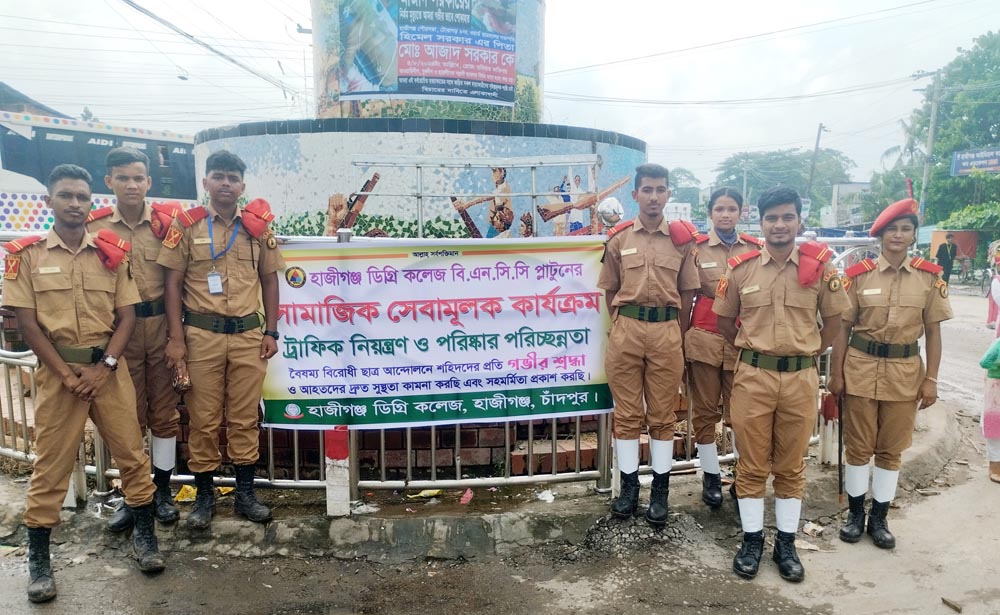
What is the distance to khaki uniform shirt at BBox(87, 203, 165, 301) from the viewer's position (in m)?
3.41

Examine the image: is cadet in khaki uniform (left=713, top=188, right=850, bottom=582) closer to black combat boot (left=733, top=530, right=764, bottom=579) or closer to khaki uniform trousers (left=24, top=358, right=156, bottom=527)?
black combat boot (left=733, top=530, right=764, bottom=579)

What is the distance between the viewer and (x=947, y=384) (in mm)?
7129

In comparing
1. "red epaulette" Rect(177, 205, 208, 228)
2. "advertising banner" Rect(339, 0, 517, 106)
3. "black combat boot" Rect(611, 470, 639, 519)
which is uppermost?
"advertising banner" Rect(339, 0, 517, 106)

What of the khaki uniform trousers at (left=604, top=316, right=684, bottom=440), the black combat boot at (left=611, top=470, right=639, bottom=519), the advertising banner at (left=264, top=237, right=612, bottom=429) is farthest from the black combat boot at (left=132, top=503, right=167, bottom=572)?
the khaki uniform trousers at (left=604, top=316, right=684, bottom=440)

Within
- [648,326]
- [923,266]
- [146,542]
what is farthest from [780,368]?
[146,542]

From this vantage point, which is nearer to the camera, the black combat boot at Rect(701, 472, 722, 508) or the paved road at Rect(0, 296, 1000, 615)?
the paved road at Rect(0, 296, 1000, 615)

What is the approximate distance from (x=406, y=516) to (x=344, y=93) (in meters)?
6.32

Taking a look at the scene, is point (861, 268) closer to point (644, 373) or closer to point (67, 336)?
point (644, 373)

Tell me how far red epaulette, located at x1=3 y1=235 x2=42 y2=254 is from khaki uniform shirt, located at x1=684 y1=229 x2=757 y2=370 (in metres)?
3.46

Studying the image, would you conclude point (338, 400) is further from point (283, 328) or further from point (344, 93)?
point (344, 93)

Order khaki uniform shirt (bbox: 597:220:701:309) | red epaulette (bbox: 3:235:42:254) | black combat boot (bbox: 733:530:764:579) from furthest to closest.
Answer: khaki uniform shirt (bbox: 597:220:701:309) → black combat boot (bbox: 733:530:764:579) → red epaulette (bbox: 3:235:42:254)

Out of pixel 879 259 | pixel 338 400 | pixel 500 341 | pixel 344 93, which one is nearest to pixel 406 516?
pixel 338 400

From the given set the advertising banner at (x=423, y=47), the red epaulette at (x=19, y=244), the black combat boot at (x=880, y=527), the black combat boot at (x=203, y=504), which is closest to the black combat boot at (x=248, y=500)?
the black combat boot at (x=203, y=504)

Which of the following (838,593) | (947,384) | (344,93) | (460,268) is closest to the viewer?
(838,593)
